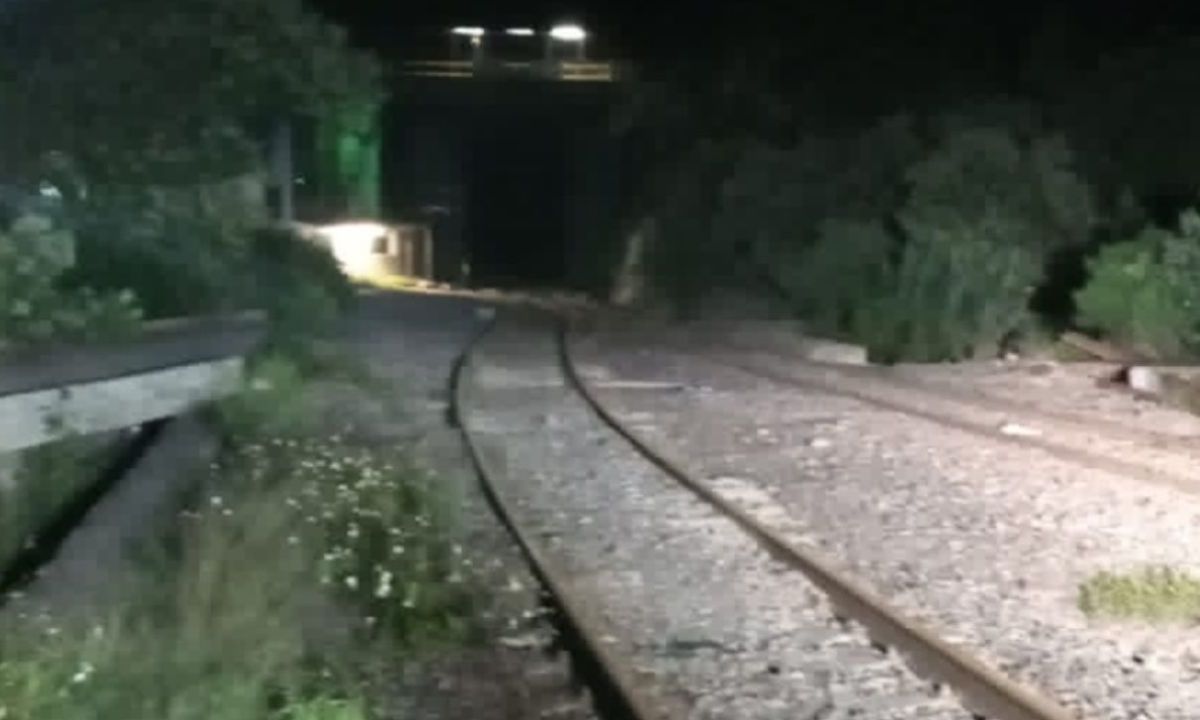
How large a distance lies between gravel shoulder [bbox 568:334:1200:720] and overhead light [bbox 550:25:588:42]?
6042cm

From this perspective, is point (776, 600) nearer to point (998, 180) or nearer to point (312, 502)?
point (312, 502)

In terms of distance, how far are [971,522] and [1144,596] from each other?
3.26m

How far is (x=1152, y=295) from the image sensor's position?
28.2m

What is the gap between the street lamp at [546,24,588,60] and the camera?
8394 centimetres

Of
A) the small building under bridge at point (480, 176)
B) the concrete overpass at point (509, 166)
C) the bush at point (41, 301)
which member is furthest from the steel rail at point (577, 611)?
the concrete overpass at point (509, 166)

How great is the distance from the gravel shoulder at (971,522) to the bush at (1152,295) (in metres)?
5.59

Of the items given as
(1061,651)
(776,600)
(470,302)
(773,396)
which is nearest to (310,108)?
(773,396)

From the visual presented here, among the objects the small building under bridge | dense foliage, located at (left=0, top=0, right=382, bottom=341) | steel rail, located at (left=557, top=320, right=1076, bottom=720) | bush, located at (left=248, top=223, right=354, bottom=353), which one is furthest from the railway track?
the small building under bridge

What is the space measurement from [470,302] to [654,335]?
12.8m

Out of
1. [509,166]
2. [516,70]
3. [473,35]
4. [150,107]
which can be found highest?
[473,35]

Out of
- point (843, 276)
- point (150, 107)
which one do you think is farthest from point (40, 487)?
point (843, 276)

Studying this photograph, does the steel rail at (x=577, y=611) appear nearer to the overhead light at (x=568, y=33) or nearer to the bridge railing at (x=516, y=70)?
the bridge railing at (x=516, y=70)

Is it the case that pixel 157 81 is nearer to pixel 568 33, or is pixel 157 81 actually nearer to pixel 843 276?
pixel 843 276

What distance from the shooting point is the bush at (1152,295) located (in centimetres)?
2797
